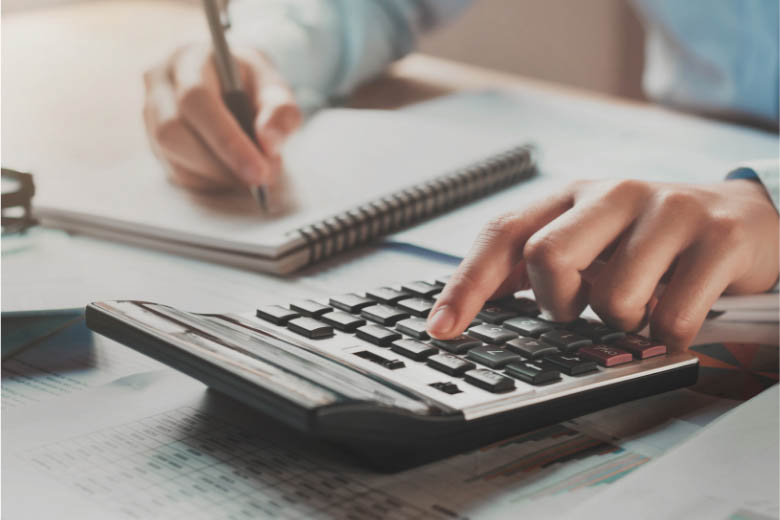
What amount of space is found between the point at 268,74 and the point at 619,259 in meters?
0.43

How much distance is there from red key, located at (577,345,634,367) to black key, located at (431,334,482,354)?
0.04m

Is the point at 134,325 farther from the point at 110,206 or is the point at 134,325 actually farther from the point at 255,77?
the point at 255,77

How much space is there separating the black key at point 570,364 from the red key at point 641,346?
3 cm

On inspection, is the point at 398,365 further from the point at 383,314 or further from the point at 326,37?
the point at 326,37

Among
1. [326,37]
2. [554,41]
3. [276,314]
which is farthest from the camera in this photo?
[554,41]

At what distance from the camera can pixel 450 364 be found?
34cm

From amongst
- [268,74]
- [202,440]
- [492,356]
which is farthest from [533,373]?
[268,74]

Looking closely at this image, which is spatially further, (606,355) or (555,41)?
(555,41)

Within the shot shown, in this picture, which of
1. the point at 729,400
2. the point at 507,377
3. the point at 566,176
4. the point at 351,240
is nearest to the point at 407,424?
the point at 507,377

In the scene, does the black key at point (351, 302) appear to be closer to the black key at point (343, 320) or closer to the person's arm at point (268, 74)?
the black key at point (343, 320)

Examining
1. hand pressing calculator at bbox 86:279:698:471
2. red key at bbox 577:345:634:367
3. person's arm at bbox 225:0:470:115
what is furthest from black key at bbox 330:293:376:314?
person's arm at bbox 225:0:470:115

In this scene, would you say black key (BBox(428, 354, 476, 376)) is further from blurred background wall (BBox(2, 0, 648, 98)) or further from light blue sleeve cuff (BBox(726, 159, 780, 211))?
blurred background wall (BBox(2, 0, 648, 98))

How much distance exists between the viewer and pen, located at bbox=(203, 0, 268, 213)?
659mm

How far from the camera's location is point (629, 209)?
43cm
